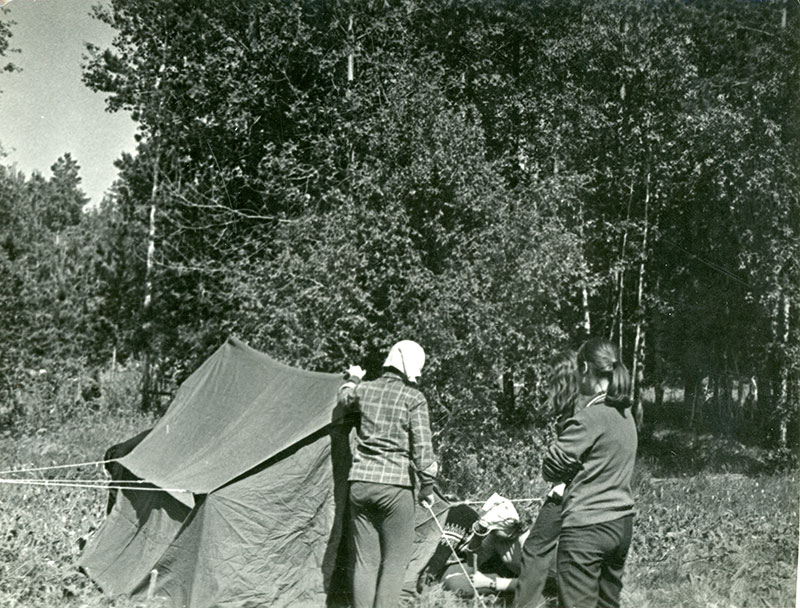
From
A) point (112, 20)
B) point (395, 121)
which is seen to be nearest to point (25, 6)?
point (395, 121)

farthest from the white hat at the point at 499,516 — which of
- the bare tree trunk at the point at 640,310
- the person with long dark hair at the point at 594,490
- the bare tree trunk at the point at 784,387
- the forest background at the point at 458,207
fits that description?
the bare tree trunk at the point at 640,310

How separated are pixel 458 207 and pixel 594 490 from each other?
25.4 feet

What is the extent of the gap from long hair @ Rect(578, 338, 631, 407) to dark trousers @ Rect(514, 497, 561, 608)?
1.21 meters

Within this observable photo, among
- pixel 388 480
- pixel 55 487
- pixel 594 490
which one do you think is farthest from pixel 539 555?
pixel 55 487

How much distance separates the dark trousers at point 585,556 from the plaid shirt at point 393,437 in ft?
3.74

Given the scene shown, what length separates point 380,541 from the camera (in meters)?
4.91

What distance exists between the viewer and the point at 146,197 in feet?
64.1

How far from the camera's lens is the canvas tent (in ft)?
17.3

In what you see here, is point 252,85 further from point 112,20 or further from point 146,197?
point 146,197

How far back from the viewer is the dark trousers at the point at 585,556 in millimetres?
3871

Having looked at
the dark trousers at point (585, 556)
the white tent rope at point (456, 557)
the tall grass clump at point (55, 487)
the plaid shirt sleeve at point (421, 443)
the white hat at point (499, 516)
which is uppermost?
the plaid shirt sleeve at point (421, 443)

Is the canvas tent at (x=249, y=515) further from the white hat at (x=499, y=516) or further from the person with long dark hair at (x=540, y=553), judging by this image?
the person with long dark hair at (x=540, y=553)

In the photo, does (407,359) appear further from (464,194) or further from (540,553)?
(464,194)

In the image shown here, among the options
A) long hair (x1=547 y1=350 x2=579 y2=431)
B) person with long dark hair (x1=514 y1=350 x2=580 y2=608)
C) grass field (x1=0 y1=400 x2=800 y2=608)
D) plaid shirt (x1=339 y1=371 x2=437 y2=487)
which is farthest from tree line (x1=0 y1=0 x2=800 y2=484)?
long hair (x1=547 y1=350 x2=579 y2=431)
